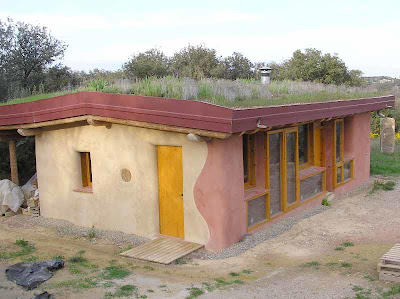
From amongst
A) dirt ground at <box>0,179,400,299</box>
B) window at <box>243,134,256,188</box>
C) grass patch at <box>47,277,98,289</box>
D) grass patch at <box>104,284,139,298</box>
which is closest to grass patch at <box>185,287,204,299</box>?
dirt ground at <box>0,179,400,299</box>

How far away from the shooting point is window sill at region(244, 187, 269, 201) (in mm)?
10141

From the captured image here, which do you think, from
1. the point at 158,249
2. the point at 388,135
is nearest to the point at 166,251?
the point at 158,249

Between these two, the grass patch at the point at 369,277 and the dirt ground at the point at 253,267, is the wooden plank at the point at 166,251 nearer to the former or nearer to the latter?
the dirt ground at the point at 253,267

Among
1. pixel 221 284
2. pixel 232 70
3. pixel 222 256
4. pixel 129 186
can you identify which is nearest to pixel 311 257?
pixel 222 256

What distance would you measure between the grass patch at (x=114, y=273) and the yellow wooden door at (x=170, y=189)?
5.64 ft

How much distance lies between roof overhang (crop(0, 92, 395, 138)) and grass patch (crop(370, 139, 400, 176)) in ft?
20.6

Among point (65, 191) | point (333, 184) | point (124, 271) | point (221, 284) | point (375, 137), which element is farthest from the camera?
point (375, 137)

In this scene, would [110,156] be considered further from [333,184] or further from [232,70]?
[232,70]

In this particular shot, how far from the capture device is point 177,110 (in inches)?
354

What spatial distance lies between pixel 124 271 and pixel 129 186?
8.00ft

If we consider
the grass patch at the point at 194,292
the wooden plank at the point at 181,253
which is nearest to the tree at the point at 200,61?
the wooden plank at the point at 181,253

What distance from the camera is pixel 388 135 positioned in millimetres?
21562

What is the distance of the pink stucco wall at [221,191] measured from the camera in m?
9.15

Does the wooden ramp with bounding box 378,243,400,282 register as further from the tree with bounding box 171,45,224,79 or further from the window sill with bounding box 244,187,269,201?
the tree with bounding box 171,45,224,79
